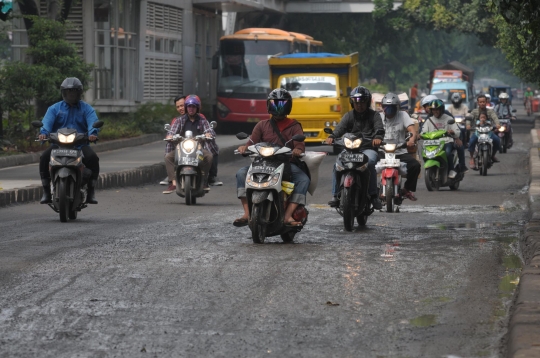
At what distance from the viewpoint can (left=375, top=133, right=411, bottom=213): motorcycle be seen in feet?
47.1

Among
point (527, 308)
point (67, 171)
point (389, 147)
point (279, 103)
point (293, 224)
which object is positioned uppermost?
point (279, 103)

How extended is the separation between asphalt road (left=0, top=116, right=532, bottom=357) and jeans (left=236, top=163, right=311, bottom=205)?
0.42m

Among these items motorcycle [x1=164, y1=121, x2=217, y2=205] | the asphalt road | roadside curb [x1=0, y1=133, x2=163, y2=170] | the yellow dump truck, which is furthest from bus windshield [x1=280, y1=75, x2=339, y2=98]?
the asphalt road

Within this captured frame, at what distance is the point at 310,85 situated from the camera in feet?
105

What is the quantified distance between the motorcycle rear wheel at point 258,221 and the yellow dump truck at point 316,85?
66.2 ft

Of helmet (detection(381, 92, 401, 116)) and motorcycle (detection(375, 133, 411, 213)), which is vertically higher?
helmet (detection(381, 92, 401, 116))

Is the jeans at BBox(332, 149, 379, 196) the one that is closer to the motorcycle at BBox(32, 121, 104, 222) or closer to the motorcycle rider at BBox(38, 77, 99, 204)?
the motorcycle at BBox(32, 121, 104, 222)

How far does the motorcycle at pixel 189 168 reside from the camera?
51.8 feet

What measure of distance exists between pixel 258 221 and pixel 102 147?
17.1m

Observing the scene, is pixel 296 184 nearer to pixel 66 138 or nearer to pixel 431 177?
pixel 66 138

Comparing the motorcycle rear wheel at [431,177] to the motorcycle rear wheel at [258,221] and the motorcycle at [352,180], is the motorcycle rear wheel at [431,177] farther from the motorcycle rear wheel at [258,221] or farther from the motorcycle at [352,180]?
the motorcycle rear wheel at [258,221]

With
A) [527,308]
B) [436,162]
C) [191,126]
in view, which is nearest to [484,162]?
[436,162]

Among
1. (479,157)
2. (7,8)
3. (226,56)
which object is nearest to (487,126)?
(479,157)

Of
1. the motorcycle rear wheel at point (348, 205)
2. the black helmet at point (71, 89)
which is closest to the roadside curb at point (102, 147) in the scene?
the black helmet at point (71, 89)
